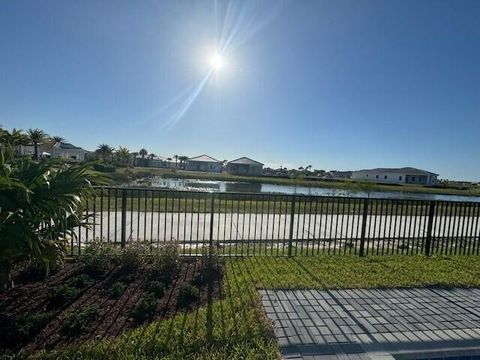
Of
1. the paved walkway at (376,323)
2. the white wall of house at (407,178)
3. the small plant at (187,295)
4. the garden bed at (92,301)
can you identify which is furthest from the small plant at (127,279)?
the white wall of house at (407,178)

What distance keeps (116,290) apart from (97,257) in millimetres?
1105

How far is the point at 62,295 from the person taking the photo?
151 inches

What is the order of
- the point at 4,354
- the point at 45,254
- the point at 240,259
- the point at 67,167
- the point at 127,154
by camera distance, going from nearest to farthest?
the point at 4,354 → the point at 45,254 → the point at 67,167 → the point at 240,259 → the point at 127,154

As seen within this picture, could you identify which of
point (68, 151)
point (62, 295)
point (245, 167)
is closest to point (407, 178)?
point (245, 167)

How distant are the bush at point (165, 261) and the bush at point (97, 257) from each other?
0.70 metres

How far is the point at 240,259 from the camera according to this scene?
6.02 meters

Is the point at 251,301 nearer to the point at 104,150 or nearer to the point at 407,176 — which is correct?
the point at 104,150

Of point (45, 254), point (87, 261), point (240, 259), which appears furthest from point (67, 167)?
point (240, 259)

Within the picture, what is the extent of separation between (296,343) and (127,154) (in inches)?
2939

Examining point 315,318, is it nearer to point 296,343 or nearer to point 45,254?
point 296,343

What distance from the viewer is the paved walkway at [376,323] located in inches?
127

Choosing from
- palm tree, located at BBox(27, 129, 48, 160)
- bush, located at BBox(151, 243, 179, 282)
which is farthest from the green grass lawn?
palm tree, located at BBox(27, 129, 48, 160)

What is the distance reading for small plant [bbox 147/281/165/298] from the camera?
4141 millimetres

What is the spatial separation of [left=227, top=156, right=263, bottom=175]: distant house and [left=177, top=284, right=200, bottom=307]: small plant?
221 feet
